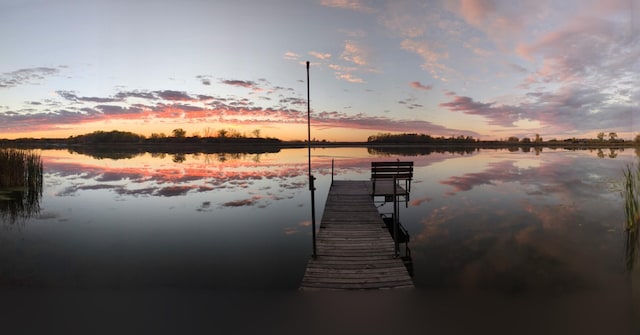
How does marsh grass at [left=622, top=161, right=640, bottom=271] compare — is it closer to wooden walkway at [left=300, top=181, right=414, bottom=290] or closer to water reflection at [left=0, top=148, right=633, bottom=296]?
water reflection at [left=0, top=148, right=633, bottom=296]

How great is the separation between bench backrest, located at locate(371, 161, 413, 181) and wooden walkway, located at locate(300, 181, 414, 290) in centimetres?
208

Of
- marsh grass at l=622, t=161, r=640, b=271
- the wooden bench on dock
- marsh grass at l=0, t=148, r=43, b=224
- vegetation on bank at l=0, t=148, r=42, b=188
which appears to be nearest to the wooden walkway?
the wooden bench on dock

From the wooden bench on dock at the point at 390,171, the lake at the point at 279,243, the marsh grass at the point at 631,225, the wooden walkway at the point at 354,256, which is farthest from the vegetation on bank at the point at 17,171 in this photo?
the marsh grass at the point at 631,225

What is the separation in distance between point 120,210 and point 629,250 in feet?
67.7

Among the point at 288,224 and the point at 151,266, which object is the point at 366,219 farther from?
the point at 151,266

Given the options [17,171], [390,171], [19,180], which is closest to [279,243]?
[390,171]

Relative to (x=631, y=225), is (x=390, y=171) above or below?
above

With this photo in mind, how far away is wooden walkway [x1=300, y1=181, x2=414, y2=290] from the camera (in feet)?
23.0

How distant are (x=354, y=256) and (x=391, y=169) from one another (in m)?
7.36

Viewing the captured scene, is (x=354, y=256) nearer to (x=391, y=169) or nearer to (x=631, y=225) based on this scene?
(x=391, y=169)

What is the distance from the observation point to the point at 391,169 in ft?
48.9

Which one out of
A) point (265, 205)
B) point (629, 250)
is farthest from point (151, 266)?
point (629, 250)

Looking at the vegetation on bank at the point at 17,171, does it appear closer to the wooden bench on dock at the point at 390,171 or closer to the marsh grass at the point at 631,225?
the wooden bench on dock at the point at 390,171

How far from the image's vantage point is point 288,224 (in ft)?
44.6
